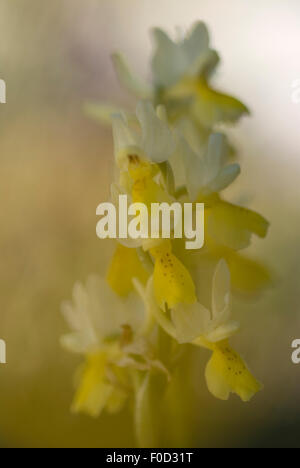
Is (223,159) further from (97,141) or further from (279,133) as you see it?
(97,141)

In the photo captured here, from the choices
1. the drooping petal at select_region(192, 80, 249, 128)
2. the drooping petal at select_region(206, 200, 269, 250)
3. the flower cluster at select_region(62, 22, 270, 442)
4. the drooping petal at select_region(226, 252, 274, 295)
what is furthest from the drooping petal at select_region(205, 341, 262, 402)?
the drooping petal at select_region(192, 80, 249, 128)

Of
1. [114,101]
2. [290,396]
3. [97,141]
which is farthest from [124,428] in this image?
[114,101]

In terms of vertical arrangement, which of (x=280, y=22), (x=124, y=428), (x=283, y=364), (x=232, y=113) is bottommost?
(x=124, y=428)

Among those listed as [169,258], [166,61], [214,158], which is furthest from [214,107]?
→ [169,258]

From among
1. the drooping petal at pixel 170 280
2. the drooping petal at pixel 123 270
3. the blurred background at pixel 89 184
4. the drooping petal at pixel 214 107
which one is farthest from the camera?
the blurred background at pixel 89 184

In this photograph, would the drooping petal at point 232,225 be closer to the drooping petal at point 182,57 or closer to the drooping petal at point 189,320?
the drooping petal at point 189,320

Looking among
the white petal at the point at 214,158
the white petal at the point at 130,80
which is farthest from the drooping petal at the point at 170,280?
the white petal at the point at 130,80

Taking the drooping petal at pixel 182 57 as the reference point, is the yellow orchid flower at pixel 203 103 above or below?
below

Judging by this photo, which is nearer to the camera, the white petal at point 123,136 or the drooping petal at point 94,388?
the white petal at point 123,136
